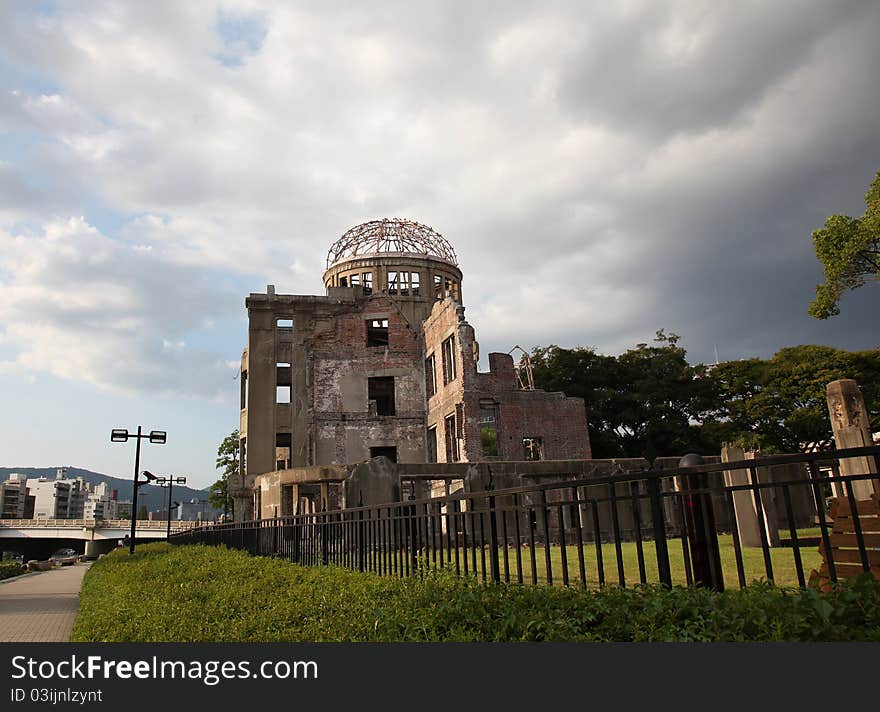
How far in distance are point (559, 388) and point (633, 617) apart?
42701 millimetres

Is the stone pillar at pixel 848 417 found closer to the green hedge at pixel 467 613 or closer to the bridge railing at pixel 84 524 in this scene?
the green hedge at pixel 467 613

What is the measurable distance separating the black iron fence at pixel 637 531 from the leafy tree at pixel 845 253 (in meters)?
7.21

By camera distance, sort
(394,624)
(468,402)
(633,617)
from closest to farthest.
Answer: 1. (633,617)
2. (394,624)
3. (468,402)

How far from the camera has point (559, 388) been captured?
45.8m

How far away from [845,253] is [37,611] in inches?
941

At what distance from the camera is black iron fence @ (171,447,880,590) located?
14.2ft

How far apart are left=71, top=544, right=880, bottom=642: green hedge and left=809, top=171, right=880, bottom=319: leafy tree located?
19.7 meters

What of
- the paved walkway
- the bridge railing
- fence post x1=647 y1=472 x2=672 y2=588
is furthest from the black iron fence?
the bridge railing

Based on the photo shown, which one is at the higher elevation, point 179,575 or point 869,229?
point 869,229

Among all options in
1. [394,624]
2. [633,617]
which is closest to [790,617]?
[633,617]

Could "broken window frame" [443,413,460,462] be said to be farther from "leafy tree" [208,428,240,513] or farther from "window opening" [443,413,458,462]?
"leafy tree" [208,428,240,513]

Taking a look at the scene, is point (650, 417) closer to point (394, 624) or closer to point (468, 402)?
point (468, 402)

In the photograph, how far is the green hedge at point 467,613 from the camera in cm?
329

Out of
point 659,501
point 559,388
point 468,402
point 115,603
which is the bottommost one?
point 115,603
